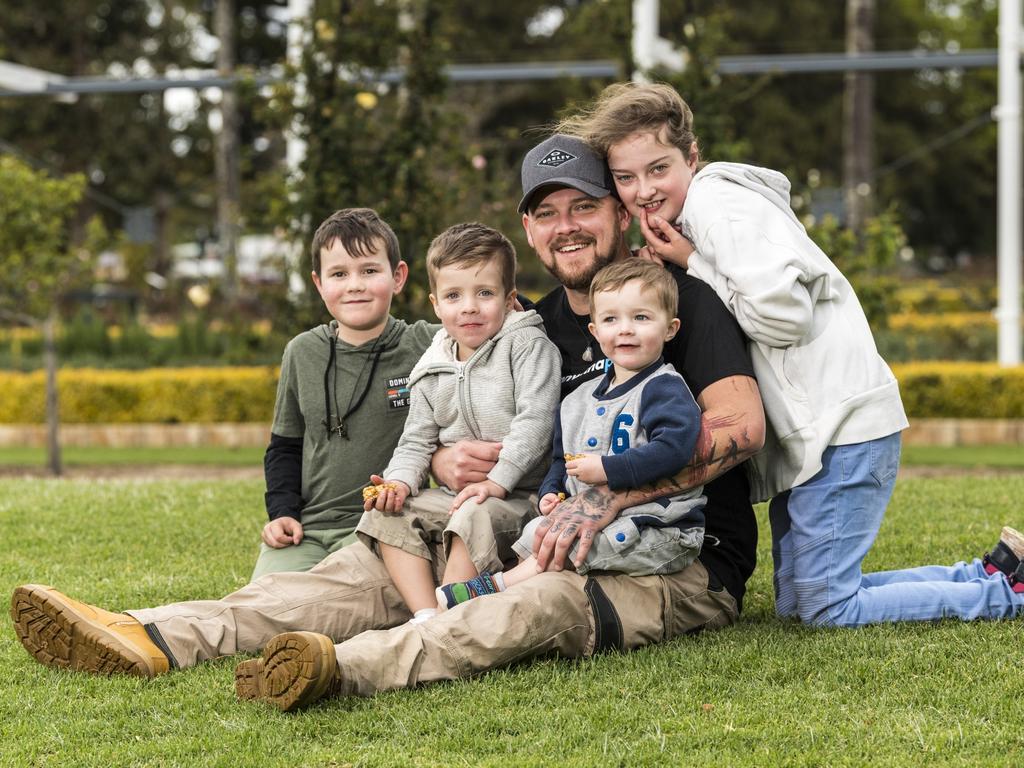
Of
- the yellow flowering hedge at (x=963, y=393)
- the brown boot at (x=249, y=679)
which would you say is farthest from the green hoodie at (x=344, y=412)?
the yellow flowering hedge at (x=963, y=393)

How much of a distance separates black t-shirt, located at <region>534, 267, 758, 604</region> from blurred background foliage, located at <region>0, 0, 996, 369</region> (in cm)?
133

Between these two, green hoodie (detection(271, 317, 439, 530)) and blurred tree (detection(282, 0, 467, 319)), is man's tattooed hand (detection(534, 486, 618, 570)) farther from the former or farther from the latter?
blurred tree (detection(282, 0, 467, 319))

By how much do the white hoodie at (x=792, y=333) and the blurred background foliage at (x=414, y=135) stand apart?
61.0 inches

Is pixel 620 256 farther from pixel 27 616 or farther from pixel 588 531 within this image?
pixel 27 616

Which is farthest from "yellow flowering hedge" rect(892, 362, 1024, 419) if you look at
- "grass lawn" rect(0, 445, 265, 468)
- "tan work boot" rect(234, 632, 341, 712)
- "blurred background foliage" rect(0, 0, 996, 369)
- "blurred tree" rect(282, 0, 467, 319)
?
"tan work boot" rect(234, 632, 341, 712)

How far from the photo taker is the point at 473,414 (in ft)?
13.4

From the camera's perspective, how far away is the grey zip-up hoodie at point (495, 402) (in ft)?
13.0

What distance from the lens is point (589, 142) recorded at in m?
4.04

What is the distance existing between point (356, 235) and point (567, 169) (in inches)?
32.7

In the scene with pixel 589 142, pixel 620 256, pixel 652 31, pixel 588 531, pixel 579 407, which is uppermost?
pixel 652 31

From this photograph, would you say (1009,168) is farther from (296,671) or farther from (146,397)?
(296,671)

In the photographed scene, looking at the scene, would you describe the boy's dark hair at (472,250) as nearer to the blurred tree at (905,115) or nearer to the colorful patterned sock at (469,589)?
the colorful patterned sock at (469,589)

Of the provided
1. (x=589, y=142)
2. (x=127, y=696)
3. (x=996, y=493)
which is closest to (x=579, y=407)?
(x=589, y=142)

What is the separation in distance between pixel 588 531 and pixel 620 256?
95cm
